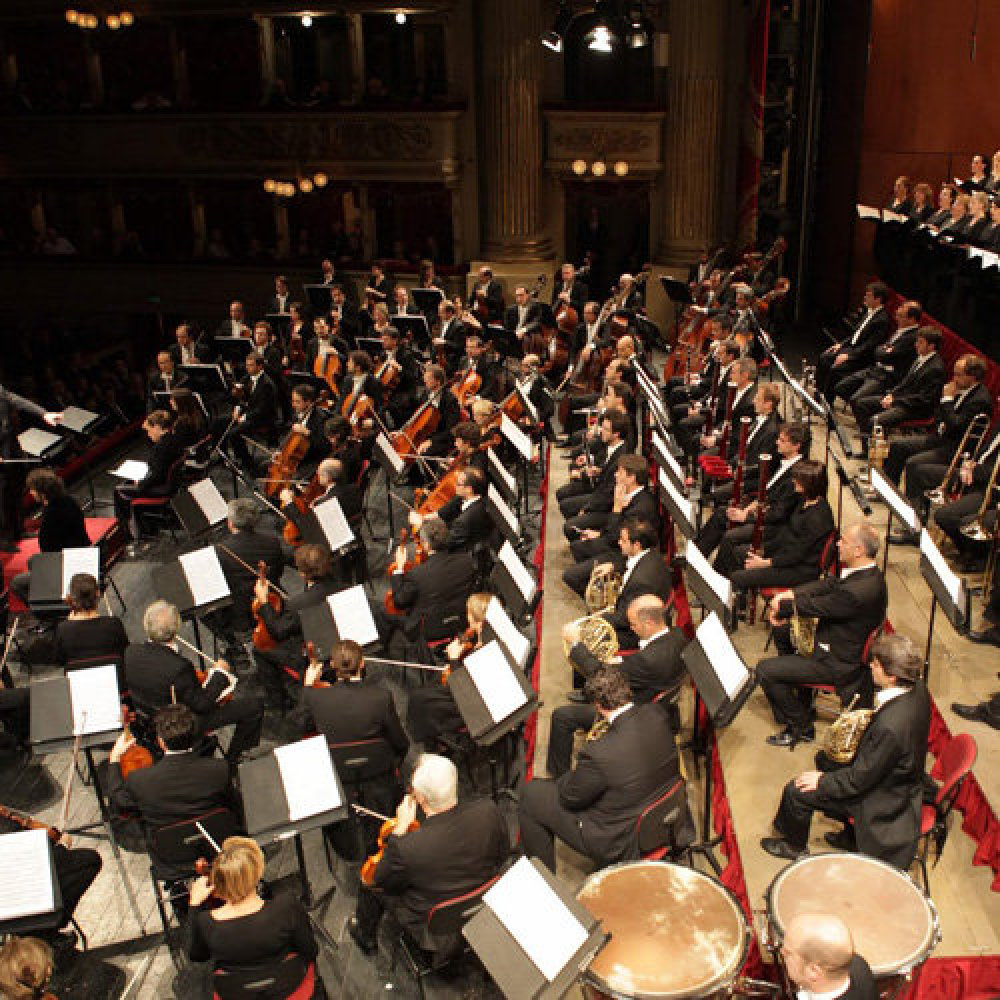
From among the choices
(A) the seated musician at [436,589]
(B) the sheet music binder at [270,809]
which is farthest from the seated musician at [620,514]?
(B) the sheet music binder at [270,809]

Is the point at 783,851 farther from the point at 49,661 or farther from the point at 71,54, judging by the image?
the point at 71,54

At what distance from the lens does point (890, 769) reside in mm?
4363

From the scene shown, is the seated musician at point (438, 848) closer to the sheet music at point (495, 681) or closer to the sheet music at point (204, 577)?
the sheet music at point (495, 681)

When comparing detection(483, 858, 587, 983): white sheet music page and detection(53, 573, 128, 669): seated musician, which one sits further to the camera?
detection(53, 573, 128, 669): seated musician

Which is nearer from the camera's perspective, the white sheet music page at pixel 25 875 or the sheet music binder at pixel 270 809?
the white sheet music page at pixel 25 875

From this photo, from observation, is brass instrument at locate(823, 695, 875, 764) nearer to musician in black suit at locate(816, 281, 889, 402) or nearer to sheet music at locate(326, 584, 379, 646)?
sheet music at locate(326, 584, 379, 646)

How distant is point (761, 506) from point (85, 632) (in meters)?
4.06

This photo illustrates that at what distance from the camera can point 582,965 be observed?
3.42 m

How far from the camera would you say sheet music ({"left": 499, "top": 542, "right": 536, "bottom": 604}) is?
5621 mm

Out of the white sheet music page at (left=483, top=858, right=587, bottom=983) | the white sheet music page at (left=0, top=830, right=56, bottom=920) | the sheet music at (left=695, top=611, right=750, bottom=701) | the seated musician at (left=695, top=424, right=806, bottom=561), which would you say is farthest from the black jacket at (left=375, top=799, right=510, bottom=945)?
the seated musician at (left=695, top=424, right=806, bottom=561)

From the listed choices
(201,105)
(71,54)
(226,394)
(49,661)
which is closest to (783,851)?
(49,661)

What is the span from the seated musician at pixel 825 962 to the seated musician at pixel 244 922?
5.99 feet

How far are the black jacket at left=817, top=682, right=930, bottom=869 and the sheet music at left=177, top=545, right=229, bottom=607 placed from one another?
3556 millimetres

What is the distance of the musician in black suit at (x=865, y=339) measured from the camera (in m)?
9.80
